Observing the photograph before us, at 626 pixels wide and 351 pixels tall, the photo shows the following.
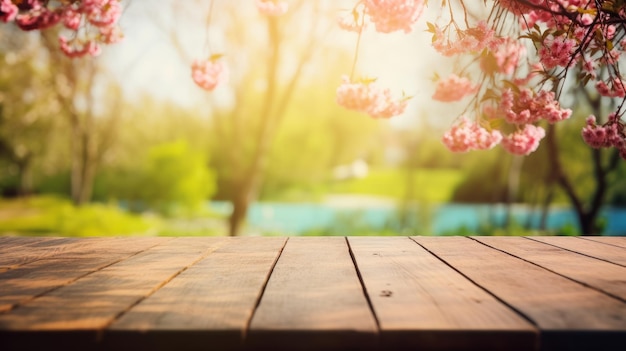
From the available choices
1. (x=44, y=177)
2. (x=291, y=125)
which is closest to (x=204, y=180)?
(x=291, y=125)

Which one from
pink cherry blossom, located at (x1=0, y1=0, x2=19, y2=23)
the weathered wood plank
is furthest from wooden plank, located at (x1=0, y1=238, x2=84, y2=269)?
the weathered wood plank

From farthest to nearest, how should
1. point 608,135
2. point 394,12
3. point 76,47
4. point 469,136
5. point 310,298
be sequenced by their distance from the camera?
point 76,47 < point 469,136 < point 608,135 < point 394,12 < point 310,298

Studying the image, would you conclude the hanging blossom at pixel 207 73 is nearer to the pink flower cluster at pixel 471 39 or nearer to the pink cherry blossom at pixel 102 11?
the pink cherry blossom at pixel 102 11

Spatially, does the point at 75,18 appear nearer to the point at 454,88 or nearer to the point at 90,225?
the point at 454,88

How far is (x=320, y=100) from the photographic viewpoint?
19062mm

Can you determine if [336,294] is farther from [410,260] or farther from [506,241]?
[506,241]

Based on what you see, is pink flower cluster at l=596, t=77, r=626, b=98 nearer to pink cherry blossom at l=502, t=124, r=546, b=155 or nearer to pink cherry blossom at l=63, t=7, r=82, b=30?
pink cherry blossom at l=502, t=124, r=546, b=155

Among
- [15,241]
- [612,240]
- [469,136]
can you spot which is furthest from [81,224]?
[612,240]

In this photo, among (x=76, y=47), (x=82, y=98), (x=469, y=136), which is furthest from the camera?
(x=82, y=98)

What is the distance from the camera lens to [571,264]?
1894mm

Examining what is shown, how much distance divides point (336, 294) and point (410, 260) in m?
0.61

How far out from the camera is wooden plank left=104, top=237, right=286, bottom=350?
110 cm

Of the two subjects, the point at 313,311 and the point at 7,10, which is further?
the point at 7,10

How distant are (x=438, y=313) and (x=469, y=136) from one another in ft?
6.01
